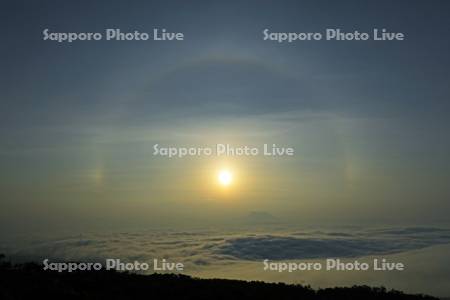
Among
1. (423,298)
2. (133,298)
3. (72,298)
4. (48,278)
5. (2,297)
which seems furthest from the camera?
(423,298)

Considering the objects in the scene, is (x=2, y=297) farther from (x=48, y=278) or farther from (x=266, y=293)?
(x=266, y=293)

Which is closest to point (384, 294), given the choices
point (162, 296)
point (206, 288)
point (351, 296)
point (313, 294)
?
point (351, 296)

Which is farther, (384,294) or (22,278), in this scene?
(384,294)

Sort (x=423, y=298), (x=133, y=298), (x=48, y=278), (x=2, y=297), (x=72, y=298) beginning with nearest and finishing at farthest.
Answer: (x=2, y=297), (x=72, y=298), (x=133, y=298), (x=48, y=278), (x=423, y=298)

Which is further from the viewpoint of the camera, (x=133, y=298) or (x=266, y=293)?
(x=266, y=293)

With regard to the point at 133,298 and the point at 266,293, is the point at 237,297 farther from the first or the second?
the point at 133,298

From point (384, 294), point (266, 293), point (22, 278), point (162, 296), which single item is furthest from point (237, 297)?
point (22, 278)
